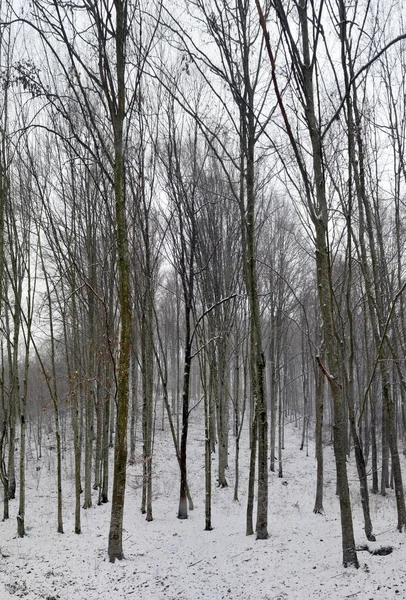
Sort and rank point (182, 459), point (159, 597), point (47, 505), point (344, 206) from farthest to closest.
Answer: point (47, 505) < point (182, 459) < point (344, 206) < point (159, 597)

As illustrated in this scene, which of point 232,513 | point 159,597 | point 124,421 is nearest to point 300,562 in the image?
point 159,597

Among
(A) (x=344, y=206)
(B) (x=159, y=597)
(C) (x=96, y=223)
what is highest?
(C) (x=96, y=223)

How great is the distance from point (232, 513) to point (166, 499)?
7.57 feet

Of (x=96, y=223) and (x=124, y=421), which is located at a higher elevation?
(x=96, y=223)

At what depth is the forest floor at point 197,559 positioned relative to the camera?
4.73 metres

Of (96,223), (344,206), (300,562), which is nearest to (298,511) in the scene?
(300,562)

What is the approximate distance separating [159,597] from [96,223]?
723cm

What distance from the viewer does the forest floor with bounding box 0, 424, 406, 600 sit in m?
4.73

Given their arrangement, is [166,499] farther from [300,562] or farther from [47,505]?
[300,562]

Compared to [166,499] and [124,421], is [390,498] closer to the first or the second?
[166,499]

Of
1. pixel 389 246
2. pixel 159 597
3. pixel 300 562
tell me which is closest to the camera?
pixel 159 597

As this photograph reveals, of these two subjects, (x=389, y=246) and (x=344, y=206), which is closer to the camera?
(x=344, y=206)

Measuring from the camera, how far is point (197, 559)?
20.6ft

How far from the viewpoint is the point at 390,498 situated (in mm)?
12438
